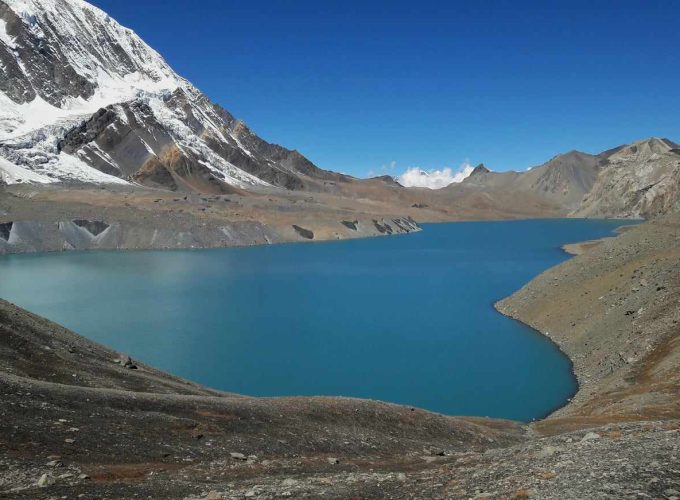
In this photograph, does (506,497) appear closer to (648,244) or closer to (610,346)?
(610,346)

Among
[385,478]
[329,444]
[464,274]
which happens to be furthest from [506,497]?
[464,274]

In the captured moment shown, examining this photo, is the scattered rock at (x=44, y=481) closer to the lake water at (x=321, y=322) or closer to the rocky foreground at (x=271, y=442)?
the rocky foreground at (x=271, y=442)

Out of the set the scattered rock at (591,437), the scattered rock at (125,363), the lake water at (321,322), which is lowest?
the lake water at (321,322)

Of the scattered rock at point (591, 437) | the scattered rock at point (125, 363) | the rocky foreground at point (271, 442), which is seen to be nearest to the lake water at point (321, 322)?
the rocky foreground at point (271, 442)

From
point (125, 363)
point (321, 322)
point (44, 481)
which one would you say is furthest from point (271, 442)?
point (321, 322)

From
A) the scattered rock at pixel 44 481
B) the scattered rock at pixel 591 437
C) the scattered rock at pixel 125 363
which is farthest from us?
the scattered rock at pixel 125 363

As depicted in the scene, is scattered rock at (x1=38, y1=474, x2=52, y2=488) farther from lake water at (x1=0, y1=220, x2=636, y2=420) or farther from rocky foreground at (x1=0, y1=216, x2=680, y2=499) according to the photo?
lake water at (x1=0, y1=220, x2=636, y2=420)
